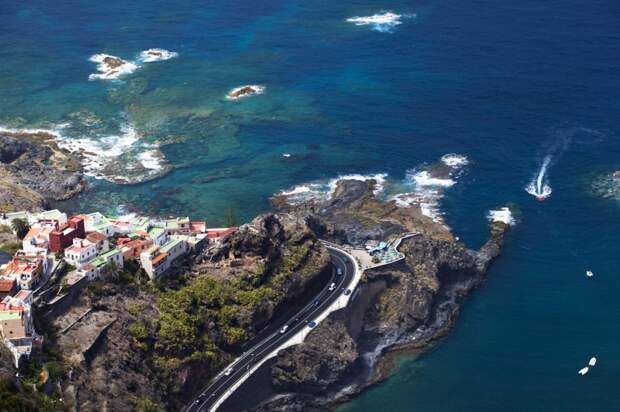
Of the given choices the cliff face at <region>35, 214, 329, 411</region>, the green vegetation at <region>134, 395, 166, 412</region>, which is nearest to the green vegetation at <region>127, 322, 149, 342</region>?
the cliff face at <region>35, 214, 329, 411</region>

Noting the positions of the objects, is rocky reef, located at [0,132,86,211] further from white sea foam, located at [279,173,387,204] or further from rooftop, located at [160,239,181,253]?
white sea foam, located at [279,173,387,204]

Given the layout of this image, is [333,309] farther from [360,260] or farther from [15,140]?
[15,140]

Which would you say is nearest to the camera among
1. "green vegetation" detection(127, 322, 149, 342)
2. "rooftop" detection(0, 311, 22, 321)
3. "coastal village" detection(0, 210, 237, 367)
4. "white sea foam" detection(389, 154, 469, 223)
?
"rooftop" detection(0, 311, 22, 321)

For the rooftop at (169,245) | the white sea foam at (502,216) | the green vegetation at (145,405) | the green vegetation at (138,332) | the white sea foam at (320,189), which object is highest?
the rooftop at (169,245)

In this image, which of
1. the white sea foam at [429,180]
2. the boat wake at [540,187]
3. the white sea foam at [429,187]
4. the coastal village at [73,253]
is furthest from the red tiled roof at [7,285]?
the boat wake at [540,187]

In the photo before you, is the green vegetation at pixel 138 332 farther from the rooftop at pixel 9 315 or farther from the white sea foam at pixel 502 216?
the white sea foam at pixel 502 216

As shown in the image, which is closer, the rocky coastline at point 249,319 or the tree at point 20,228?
the rocky coastline at point 249,319
